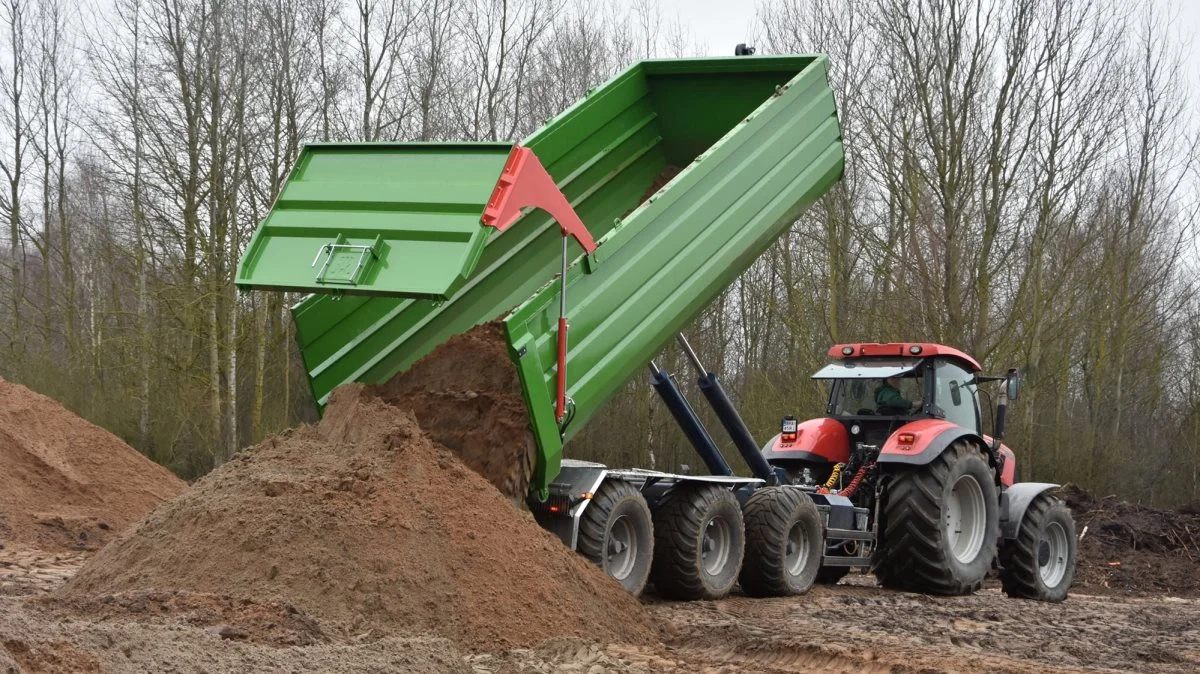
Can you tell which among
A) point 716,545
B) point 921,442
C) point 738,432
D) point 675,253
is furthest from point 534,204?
point 921,442

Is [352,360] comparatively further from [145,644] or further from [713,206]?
[145,644]

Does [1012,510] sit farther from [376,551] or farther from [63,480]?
[63,480]

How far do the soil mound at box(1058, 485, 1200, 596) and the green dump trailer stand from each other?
5.25 m

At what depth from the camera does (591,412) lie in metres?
7.12

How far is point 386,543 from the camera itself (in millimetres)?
5621

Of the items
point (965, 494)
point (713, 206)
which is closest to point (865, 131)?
point (965, 494)

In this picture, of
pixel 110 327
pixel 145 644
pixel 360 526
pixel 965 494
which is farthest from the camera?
pixel 110 327

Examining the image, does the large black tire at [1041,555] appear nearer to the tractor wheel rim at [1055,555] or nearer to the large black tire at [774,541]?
the tractor wheel rim at [1055,555]

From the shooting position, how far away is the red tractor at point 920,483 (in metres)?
9.26

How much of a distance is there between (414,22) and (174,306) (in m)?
7.87

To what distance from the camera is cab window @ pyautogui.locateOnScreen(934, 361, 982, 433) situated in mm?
10102

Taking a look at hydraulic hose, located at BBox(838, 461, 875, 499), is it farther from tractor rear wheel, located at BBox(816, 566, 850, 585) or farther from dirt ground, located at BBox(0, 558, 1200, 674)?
dirt ground, located at BBox(0, 558, 1200, 674)

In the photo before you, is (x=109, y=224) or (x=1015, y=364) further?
(x=109, y=224)

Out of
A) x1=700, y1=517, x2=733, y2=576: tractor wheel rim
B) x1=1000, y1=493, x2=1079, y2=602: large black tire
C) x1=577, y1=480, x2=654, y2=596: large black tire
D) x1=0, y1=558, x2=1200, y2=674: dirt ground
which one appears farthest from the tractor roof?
x1=577, y1=480, x2=654, y2=596: large black tire
